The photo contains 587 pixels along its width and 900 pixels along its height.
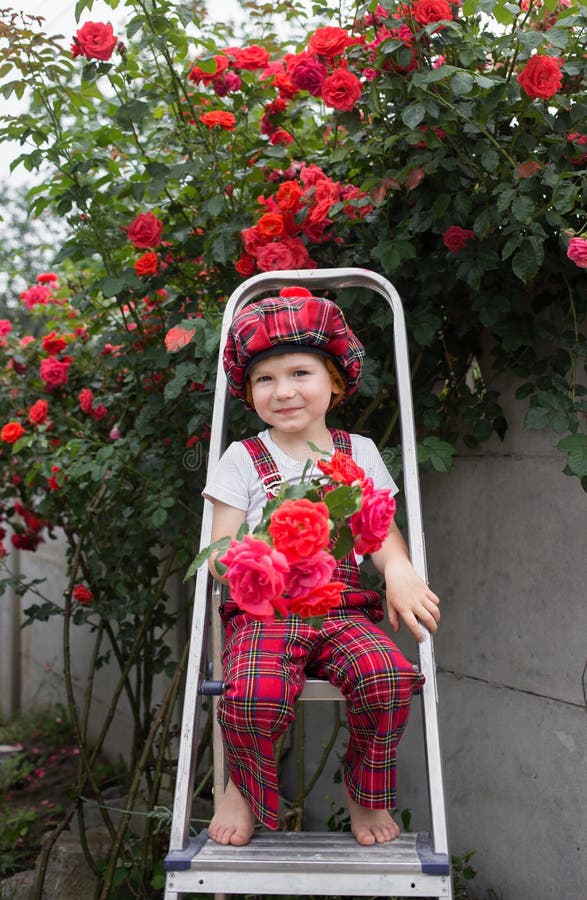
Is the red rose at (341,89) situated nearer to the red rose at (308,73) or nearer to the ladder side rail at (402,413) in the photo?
the red rose at (308,73)

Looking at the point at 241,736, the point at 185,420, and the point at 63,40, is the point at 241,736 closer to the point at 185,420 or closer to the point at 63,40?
the point at 185,420

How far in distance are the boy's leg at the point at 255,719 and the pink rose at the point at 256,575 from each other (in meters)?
0.36

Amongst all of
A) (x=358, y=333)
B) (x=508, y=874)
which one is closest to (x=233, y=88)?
(x=358, y=333)

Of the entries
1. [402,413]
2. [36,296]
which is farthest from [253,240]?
[36,296]

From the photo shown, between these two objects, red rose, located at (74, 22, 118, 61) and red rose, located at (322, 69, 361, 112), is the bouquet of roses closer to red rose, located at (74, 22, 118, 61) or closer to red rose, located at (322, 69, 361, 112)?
red rose, located at (322, 69, 361, 112)

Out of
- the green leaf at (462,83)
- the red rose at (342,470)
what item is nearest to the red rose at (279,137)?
the green leaf at (462,83)

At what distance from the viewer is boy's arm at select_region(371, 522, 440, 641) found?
176 cm

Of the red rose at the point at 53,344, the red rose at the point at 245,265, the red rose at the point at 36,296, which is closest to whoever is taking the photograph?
the red rose at the point at 245,265

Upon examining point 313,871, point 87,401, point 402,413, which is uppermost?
point 87,401

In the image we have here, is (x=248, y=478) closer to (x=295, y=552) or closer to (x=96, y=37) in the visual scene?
(x=295, y=552)

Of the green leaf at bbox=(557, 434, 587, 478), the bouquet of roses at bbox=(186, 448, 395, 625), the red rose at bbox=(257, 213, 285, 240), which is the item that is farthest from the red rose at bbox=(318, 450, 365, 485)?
the red rose at bbox=(257, 213, 285, 240)

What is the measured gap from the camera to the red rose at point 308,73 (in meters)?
2.22

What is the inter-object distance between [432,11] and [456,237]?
0.50m

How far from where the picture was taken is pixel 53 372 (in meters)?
3.12
